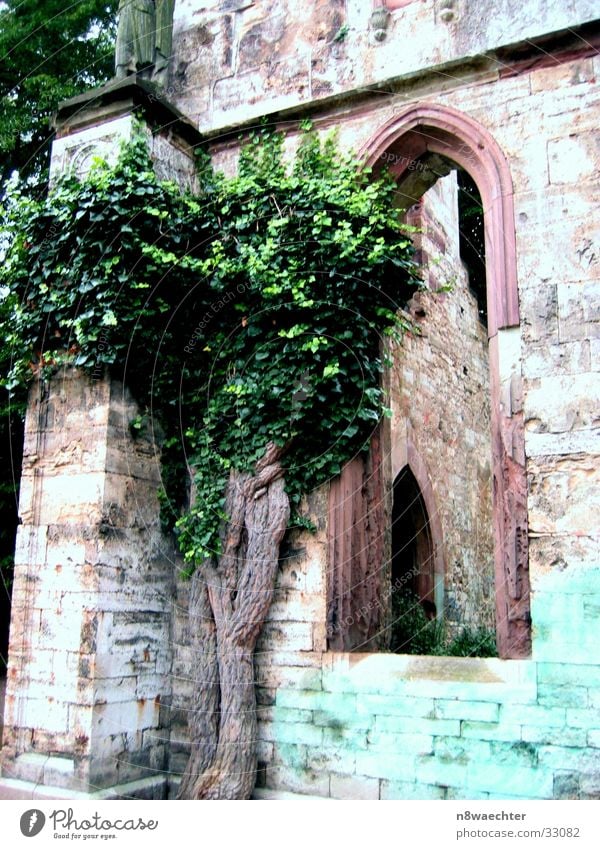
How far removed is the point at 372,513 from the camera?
5559 millimetres

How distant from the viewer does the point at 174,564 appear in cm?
573

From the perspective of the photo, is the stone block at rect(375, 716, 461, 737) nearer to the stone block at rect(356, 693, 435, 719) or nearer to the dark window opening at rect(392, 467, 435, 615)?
the stone block at rect(356, 693, 435, 719)

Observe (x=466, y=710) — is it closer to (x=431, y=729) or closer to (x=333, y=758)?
(x=431, y=729)

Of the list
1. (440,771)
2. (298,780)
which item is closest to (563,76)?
(440,771)

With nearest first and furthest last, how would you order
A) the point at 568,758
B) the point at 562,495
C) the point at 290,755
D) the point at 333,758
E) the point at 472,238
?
the point at 568,758 < the point at 562,495 < the point at 333,758 < the point at 290,755 < the point at 472,238

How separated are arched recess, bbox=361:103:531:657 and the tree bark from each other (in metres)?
1.39

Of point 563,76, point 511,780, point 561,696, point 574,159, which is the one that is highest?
point 563,76

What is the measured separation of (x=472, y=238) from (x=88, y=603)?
8.50 meters

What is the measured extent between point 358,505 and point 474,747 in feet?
5.41

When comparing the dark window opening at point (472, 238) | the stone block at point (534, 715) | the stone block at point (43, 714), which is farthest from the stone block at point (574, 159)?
the dark window opening at point (472, 238)

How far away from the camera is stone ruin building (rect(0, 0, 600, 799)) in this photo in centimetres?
452
